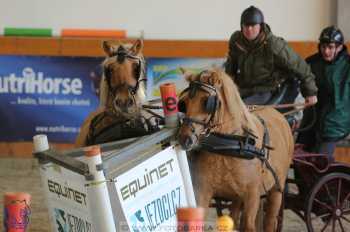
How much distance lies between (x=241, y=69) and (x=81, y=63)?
4.03 metres

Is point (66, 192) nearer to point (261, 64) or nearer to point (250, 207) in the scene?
point (250, 207)

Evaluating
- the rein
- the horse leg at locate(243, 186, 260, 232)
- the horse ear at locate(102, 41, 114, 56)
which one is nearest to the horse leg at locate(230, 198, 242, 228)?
the horse leg at locate(243, 186, 260, 232)

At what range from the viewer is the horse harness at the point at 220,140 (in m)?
4.36

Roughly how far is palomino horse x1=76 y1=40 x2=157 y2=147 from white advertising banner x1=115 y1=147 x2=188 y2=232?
2.26 feet

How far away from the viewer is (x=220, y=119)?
4.52 m

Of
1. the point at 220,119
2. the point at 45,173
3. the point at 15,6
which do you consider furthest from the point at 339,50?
the point at 15,6

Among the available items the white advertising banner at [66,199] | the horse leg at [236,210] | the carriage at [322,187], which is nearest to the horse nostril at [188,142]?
the white advertising banner at [66,199]

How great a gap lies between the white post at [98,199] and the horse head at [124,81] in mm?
1156

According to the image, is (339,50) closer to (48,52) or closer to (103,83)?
(103,83)

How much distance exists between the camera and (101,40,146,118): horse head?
185 inches

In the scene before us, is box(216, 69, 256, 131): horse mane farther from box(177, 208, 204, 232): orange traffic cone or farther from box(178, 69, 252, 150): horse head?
box(177, 208, 204, 232): orange traffic cone

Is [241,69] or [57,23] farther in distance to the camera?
[57,23]

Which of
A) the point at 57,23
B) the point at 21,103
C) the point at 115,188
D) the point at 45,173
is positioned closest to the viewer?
the point at 115,188

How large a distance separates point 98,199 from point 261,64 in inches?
93.6
